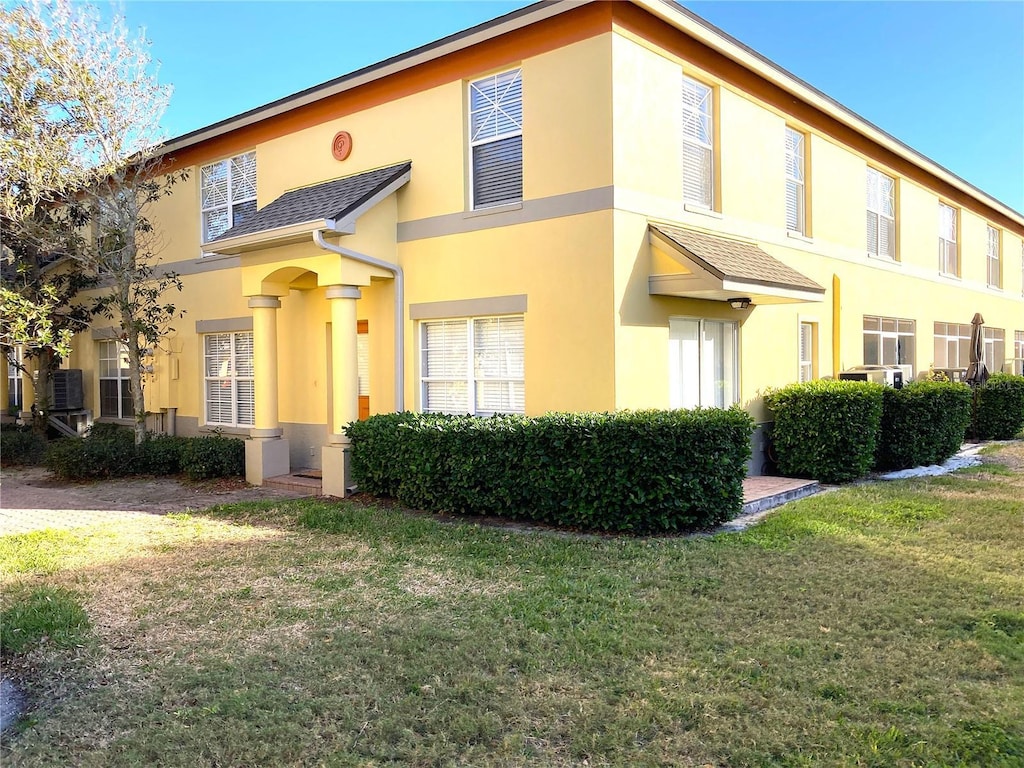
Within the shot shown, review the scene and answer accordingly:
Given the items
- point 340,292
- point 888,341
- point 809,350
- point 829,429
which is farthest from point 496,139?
point 888,341

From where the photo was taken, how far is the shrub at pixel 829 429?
1069cm

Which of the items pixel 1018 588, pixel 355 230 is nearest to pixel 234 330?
pixel 355 230

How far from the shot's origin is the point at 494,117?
10.3 m

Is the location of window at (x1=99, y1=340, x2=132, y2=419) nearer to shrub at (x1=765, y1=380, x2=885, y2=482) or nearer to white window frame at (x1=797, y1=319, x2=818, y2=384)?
shrub at (x1=765, y1=380, x2=885, y2=482)

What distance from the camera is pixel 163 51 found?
44.0 feet

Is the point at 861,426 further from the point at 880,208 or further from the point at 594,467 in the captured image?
the point at 880,208

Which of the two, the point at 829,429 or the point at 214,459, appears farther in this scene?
the point at 214,459

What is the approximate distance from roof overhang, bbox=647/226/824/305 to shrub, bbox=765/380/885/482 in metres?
1.72

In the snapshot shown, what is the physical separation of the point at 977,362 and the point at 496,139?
44.4ft


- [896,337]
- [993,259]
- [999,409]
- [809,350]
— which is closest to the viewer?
[809,350]

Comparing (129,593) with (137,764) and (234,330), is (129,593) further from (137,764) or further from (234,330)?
(234,330)

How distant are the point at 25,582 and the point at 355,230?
5.92 meters

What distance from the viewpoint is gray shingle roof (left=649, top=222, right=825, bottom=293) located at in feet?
30.1

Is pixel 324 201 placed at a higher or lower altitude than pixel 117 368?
higher
